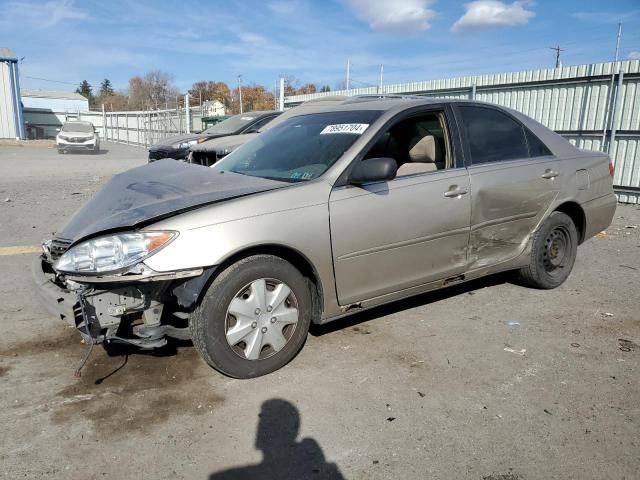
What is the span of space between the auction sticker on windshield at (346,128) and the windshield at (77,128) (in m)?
24.9

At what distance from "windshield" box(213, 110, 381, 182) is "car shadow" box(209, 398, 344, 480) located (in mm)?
1530

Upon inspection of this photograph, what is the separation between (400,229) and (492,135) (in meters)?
1.43

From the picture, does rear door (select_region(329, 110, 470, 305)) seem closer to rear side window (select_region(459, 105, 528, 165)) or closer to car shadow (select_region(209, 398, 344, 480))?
rear side window (select_region(459, 105, 528, 165))

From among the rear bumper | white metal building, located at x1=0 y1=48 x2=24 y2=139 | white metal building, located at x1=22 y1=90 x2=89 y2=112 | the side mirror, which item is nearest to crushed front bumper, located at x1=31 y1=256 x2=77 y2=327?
the side mirror

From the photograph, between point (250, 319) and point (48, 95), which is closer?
point (250, 319)

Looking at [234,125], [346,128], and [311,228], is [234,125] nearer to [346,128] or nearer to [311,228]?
[346,128]

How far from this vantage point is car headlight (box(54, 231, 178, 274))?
2.68m

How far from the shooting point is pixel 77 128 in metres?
25.1

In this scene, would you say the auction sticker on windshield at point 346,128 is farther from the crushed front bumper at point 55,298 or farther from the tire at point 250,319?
the crushed front bumper at point 55,298

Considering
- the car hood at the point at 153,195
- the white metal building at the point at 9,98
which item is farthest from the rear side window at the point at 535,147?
the white metal building at the point at 9,98

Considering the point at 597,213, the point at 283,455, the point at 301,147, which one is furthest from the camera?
the point at 597,213

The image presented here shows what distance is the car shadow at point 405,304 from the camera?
12.8ft

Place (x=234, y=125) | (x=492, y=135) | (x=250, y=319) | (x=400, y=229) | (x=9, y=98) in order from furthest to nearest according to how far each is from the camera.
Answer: (x=9, y=98) → (x=234, y=125) → (x=492, y=135) → (x=400, y=229) → (x=250, y=319)

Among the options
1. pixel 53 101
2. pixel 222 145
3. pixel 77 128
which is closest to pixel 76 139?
pixel 77 128
